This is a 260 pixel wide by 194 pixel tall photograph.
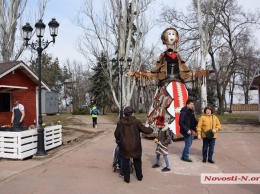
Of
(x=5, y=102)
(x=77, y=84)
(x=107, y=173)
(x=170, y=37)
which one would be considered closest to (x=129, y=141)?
(x=107, y=173)

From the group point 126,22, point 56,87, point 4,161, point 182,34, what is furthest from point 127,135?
point 56,87

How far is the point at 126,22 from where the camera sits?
22.5 m

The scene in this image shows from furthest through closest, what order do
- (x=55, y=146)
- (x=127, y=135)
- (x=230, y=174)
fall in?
(x=55, y=146), (x=230, y=174), (x=127, y=135)

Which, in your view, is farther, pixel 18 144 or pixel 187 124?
pixel 18 144

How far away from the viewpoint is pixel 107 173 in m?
7.26

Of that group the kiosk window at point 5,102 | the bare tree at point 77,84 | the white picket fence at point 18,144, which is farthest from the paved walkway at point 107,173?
the bare tree at point 77,84

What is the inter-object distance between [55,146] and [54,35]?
4.11 meters

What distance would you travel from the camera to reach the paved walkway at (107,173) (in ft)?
19.2

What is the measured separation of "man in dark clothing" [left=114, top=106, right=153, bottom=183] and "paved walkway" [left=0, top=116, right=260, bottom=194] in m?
0.32

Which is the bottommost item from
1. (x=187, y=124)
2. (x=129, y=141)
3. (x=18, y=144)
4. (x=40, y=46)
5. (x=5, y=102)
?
(x=18, y=144)

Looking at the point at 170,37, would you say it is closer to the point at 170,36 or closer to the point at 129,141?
the point at 170,36

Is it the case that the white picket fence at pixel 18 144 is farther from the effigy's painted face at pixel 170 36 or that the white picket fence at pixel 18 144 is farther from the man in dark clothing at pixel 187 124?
the effigy's painted face at pixel 170 36

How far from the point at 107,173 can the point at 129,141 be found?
4.39 ft

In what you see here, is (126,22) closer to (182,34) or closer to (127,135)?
(182,34)
